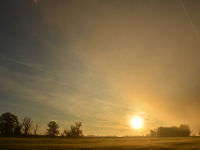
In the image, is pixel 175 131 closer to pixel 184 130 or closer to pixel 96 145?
pixel 184 130

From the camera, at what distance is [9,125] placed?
102 metres

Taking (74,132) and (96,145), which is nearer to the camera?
(96,145)

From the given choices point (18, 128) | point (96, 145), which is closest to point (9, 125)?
point (18, 128)

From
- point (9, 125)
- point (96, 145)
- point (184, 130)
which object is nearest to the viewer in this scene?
point (96, 145)

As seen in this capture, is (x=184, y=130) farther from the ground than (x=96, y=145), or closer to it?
farther from the ground

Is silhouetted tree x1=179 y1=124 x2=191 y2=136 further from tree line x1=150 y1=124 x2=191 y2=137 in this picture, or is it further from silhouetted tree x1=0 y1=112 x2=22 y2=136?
silhouetted tree x1=0 y1=112 x2=22 y2=136

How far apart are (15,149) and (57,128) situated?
3858 inches

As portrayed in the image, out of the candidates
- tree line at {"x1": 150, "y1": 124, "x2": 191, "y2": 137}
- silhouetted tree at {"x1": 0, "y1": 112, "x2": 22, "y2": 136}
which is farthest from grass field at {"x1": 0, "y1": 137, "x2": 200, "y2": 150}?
tree line at {"x1": 150, "y1": 124, "x2": 191, "y2": 137}

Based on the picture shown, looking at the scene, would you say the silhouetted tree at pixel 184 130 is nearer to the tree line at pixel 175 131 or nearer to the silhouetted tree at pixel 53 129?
the tree line at pixel 175 131

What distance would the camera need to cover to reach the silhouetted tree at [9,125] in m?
99.0

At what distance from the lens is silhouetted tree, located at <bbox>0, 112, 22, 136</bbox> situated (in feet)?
325

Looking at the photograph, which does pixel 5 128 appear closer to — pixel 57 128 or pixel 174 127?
pixel 57 128

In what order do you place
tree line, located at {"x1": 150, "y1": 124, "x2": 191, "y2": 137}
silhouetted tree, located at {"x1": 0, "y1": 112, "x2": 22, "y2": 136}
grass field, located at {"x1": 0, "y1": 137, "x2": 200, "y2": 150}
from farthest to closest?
tree line, located at {"x1": 150, "y1": 124, "x2": 191, "y2": 137}, silhouetted tree, located at {"x1": 0, "y1": 112, "x2": 22, "y2": 136}, grass field, located at {"x1": 0, "y1": 137, "x2": 200, "y2": 150}

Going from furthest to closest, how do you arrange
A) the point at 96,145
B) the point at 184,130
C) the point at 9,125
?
the point at 184,130 < the point at 9,125 < the point at 96,145
